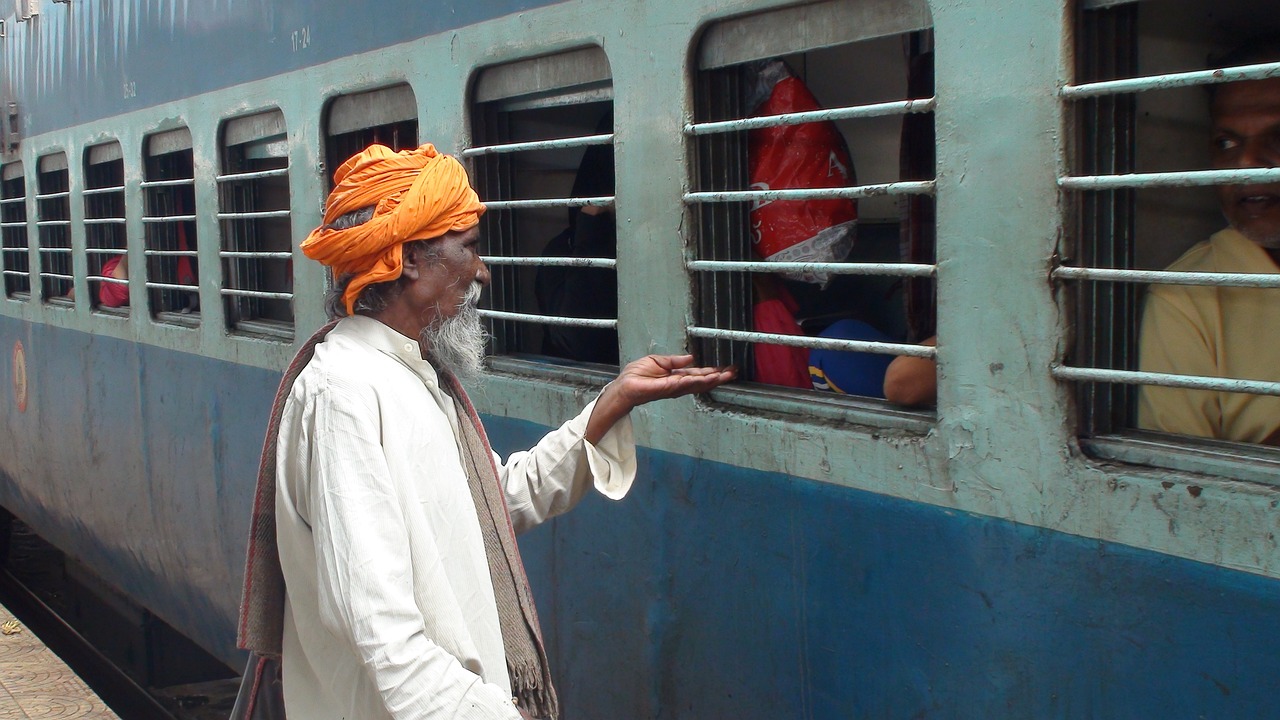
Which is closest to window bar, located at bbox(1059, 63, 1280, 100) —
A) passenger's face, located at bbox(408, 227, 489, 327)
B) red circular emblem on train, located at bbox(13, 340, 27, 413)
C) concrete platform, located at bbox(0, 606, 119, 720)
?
passenger's face, located at bbox(408, 227, 489, 327)

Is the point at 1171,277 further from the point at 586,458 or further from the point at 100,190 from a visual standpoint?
the point at 100,190

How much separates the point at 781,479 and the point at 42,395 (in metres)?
6.03

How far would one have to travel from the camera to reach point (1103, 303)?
2.11 metres

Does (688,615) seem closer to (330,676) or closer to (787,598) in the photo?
(787,598)

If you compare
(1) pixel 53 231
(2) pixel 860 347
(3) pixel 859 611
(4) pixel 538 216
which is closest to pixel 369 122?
(4) pixel 538 216

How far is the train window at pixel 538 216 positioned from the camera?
324 centimetres

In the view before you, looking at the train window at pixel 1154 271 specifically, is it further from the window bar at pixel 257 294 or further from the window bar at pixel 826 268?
the window bar at pixel 257 294

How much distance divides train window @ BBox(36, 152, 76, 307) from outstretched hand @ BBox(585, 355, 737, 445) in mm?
5413

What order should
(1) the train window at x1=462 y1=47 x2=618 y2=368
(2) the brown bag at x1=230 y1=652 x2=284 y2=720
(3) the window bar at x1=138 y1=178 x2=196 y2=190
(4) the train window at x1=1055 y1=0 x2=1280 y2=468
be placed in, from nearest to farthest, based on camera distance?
(4) the train window at x1=1055 y1=0 x2=1280 y2=468, (2) the brown bag at x1=230 y1=652 x2=284 y2=720, (1) the train window at x1=462 y1=47 x2=618 y2=368, (3) the window bar at x1=138 y1=178 x2=196 y2=190

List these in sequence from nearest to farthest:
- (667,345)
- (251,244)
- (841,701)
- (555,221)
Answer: (841,701), (667,345), (555,221), (251,244)

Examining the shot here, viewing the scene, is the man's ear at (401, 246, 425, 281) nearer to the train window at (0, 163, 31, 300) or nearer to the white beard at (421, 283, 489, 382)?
the white beard at (421, 283, 489, 382)

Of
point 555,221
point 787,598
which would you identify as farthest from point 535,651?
point 555,221

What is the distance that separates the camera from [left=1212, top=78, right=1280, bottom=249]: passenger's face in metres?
2.01

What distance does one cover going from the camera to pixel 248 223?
16.3 ft
